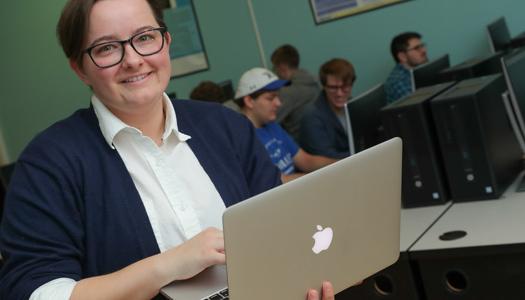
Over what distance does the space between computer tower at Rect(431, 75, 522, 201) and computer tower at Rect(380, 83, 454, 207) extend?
0.03m

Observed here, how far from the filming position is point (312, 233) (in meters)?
1.24

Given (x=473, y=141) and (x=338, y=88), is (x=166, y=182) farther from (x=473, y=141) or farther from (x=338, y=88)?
(x=338, y=88)

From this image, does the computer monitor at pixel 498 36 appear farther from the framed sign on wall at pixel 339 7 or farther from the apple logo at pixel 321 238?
the apple logo at pixel 321 238

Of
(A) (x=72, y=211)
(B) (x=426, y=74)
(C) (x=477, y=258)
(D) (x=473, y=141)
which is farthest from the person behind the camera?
(B) (x=426, y=74)

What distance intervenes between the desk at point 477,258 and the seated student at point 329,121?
168cm

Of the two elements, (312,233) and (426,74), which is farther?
(426,74)

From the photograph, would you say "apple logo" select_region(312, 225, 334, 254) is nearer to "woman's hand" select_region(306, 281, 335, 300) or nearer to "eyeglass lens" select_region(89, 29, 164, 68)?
"woman's hand" select_region(306, 281, 335, 300)

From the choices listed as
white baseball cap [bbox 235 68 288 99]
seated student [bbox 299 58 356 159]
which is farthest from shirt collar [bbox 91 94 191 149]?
seated student [bbox 299 58 356 159]

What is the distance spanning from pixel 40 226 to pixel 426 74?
2457mm

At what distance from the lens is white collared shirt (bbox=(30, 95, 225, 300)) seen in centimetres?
141

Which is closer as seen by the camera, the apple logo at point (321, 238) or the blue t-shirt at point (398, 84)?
the apple logo at point (321, 238)

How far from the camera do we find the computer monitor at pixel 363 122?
2684 mm

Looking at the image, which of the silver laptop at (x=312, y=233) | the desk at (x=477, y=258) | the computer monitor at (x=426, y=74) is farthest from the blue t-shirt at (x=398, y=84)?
the silver laptop at (x=312, y=233)

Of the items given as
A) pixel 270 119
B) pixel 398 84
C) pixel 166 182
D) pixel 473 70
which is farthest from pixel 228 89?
pixel 166 182
